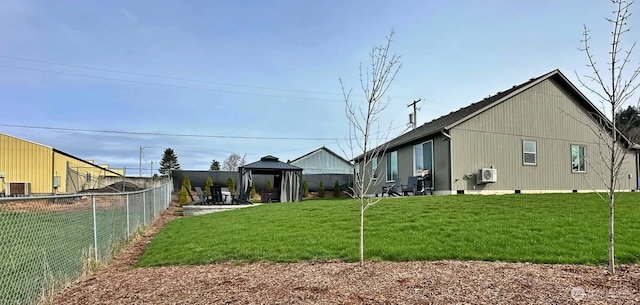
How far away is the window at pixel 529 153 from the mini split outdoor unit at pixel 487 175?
74.1 inches

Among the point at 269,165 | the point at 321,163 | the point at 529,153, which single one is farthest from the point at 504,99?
the point at 321,163

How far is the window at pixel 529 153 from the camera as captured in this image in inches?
624

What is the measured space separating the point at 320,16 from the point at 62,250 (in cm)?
979

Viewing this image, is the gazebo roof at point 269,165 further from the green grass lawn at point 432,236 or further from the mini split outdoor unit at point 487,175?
the green grass lawn at point 432,236

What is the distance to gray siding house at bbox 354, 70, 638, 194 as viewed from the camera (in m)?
14.8

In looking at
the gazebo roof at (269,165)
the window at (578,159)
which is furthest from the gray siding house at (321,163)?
the window at (578,159)

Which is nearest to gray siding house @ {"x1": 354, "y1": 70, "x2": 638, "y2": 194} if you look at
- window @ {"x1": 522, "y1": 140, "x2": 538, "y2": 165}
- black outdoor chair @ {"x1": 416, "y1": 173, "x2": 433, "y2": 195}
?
window @ {"x1": 522, "y1": 140, "x2": 538, "y2": 165}

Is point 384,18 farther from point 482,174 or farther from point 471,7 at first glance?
point 482,174

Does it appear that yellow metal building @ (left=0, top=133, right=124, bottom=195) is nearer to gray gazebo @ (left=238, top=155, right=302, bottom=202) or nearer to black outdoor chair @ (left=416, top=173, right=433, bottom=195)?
gray gazebo @ (left=238, top=155, right=302, bottom=202)

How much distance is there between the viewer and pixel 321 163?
4172cm

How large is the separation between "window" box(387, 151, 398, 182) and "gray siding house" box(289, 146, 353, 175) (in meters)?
20.8

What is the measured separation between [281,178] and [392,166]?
524cm

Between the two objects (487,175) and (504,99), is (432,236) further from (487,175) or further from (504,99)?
(504,99)

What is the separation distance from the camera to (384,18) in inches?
419
